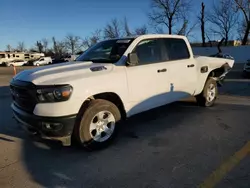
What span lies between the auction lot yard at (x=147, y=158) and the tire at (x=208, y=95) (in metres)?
1.00

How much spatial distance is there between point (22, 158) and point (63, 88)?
141cm

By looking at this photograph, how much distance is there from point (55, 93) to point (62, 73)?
44cm

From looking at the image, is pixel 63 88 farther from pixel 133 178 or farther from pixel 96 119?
pixel 133 178

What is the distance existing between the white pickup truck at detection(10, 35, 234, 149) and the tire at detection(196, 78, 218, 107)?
852 millimetres

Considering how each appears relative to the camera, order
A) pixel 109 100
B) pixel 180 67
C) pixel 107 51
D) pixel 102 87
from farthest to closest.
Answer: pixel 180 67 → pixel 107 51 → pixel 109 100 → pixel 102 87

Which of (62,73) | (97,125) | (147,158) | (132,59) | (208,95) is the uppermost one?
(132,59)

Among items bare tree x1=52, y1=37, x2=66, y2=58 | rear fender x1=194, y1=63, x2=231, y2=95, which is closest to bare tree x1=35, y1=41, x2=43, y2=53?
bare tree x1=52, y1=37, x2=66, y2=58

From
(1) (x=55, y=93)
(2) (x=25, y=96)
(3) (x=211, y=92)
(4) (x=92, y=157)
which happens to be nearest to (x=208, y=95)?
(3) (x=211, y=92)

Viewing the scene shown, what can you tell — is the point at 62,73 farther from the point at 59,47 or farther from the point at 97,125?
the point at 59,47

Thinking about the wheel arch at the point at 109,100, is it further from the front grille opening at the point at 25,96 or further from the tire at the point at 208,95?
the tire at the point at 208,95

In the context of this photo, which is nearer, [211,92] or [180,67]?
[180,67]

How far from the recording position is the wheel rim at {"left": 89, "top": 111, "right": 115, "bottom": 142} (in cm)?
430

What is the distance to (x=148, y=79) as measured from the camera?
4.96m

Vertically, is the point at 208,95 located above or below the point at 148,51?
below
